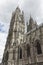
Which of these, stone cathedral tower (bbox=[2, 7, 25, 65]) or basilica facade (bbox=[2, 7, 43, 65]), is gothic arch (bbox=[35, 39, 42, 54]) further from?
stone cathedral tower (bbox=[2, 7, 25, 65])

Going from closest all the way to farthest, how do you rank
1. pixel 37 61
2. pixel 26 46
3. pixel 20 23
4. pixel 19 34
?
pixel 37 61 < pixel 26 46 < pixel 19 34 < pixel 20 23

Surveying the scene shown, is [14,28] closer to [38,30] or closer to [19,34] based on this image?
[19,34]

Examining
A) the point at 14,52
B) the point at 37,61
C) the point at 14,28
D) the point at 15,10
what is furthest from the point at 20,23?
the point at 37,61

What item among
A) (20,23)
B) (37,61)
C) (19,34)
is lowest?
(37,61)

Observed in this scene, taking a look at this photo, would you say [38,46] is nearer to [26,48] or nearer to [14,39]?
[26,48]

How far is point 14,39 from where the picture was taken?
32500mm

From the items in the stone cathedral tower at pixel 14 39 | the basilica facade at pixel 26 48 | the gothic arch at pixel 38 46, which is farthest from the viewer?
the stone cathedral tower at pixel 14 39

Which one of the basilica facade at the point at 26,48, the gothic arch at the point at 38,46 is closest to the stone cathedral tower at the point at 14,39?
the basilica facade at the point at 26,48

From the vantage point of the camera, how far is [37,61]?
23.3 metres

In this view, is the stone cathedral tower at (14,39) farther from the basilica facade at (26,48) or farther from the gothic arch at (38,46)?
the gothic arch at (38,46)

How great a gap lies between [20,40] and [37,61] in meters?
8.80

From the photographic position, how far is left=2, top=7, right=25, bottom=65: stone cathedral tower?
28.7m

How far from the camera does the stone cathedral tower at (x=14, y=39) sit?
28.7 meters

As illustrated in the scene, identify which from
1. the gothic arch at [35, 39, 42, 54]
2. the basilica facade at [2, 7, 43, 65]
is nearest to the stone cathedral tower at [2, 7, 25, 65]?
the basilica facade at [2, 7, 43, 65]
